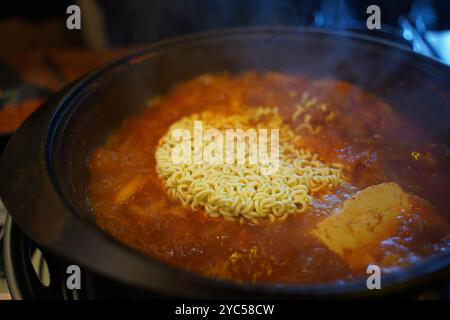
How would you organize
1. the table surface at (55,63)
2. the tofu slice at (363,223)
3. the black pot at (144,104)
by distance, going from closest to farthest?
1. the black pot at (144,104)
2. the tofu slice at (363,223)
3. the table surface at (55,63)

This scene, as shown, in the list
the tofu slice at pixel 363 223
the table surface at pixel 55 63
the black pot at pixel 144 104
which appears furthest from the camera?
the table surface at pixel 55 63

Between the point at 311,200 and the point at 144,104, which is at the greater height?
the point at 144,104

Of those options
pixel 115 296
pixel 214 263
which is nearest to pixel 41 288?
pixel 115 296

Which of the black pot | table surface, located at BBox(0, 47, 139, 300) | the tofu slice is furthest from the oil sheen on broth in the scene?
table surface, located at BBox(0, 47, 139, 300)

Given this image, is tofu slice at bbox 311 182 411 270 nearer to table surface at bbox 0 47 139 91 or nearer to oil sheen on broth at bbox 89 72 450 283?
oil sheen on broth at bbox 89 72 450 283

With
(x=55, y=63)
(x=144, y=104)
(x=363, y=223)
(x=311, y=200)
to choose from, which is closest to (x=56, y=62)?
(x=55, y=63)

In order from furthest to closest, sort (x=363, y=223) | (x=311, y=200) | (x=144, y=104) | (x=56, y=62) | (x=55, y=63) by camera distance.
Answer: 1. (x=56, y=62)
2. (x=55, y=63)
3. (x=144, y=104)
4. (x=311, y=200)
5. (x=363, y=223)

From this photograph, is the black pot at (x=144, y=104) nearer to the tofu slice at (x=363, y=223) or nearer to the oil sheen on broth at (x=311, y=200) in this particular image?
the oil sheen on broth at (x=311, y=200)

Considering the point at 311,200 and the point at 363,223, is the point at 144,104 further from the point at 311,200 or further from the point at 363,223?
the point at 363,223

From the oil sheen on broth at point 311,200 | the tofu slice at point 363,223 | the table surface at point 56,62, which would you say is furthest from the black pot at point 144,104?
the table surface at point 56,62
